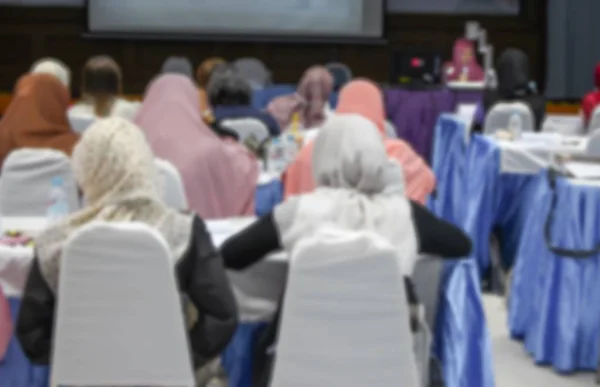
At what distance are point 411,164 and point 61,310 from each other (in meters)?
2.52

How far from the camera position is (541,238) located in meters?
5.42

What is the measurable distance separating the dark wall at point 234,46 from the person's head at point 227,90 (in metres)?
7.16

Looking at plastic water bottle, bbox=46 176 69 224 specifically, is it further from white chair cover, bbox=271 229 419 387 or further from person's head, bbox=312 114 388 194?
white chair cover, bbox=271 229 419 387

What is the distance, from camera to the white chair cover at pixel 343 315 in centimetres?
280

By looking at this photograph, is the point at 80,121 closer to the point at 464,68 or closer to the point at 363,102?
the point at 363,102

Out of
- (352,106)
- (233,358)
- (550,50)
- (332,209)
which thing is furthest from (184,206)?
(550,50)

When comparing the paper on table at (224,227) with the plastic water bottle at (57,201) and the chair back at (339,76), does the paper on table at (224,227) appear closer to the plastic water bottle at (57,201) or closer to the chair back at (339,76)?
the plastic water bottle at (57,201)

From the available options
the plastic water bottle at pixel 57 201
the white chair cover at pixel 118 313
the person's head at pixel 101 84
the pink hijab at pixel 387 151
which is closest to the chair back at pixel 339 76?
the person's head at pixel 101 84

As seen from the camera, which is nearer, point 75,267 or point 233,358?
point 75,267

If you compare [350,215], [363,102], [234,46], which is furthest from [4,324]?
[234,46]

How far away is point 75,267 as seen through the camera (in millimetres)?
2861

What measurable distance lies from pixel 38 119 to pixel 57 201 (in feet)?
4.50

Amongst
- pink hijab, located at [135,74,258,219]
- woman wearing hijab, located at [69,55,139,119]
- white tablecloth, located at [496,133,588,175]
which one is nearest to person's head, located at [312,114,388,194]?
pink hijab, located at [135,74,258,219]

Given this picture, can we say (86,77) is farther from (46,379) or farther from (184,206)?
(46,379)
